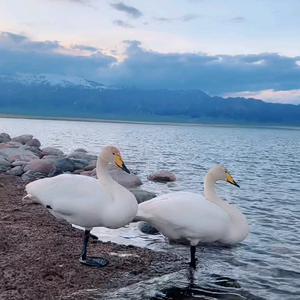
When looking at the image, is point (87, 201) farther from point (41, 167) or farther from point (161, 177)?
point (161, 177)

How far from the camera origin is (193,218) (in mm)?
7344

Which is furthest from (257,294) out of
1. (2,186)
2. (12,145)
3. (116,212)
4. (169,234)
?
(12,145)

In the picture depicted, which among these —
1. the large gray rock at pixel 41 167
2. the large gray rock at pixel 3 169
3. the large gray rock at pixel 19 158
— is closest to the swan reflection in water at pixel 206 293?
the large gray rock at pixel 41 167

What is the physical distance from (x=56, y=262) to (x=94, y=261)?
577mm

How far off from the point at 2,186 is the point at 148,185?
5840 mm

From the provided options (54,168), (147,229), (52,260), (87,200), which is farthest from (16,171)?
(87,200)

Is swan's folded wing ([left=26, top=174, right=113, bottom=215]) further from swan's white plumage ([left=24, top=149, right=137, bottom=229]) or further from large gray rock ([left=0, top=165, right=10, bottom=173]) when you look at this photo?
large gray rock ([left=0, top=165, right=10, bottom=173])

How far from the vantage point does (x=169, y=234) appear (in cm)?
780

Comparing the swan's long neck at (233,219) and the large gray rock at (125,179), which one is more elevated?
the swan's long neck at (233,219)

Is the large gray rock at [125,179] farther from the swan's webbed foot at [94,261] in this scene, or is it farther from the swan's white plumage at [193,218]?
the swan's webbed foot at [94,261]

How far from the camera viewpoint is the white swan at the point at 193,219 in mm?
7363

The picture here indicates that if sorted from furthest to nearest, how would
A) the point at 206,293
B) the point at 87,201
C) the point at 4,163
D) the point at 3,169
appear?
1. the point at 4,163
2. the point at 3,169
3. the point at 87,201
4. the point at 206,293

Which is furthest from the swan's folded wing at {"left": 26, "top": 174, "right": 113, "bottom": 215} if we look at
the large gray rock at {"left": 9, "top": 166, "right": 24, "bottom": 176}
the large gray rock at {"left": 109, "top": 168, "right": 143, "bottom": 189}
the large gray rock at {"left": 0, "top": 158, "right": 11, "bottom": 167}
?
the large gray rock at {"left": 0, "top": 158, "right": 11, "bottom": 167}

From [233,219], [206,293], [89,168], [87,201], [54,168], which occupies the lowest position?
[206,293]
